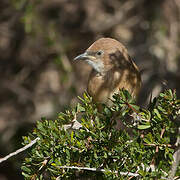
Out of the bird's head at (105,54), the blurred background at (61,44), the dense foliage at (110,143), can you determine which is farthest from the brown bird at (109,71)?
the blurred background at (61,44)

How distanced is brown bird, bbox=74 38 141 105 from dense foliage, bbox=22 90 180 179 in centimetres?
95

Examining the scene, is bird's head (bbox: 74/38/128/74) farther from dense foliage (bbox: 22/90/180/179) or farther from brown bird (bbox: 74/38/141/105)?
dense foliage (bbox: 22/90/180/179)

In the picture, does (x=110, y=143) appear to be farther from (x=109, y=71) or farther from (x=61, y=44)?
(x=61, y=44)

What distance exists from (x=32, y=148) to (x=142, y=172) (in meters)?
0.78

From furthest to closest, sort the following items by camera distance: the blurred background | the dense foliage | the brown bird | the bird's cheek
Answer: the blurred background → the bird's cheek → the brown bird → the dense foliage

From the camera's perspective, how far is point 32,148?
2.22m

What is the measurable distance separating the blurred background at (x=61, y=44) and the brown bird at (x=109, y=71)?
164 cm

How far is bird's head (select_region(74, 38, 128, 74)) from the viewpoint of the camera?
10.7 ft

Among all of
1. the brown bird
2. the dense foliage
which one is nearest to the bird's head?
the brown bird

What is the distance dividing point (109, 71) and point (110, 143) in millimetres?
1395

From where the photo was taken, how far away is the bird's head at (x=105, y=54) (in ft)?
10.7

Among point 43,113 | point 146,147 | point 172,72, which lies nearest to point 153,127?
point 146,147

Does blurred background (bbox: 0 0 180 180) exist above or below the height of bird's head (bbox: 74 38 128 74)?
below

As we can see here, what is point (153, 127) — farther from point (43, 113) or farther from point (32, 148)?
point (43, 113)
